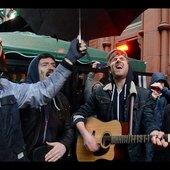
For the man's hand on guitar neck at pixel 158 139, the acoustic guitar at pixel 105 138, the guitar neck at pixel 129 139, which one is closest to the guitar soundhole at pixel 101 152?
the acoustic guitar at pixel 105 138

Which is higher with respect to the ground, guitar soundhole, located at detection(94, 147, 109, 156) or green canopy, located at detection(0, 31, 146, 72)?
green canopy, located at detection(0, 31, 146, 72)

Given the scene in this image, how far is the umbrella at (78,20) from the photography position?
3.46 metres

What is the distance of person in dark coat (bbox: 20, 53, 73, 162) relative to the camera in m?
3.38

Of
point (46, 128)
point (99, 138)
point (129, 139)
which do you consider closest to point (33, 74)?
point (46, 128)

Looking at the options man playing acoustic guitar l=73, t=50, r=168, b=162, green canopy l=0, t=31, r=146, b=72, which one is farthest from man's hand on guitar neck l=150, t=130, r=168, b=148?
green canopy l=0, t=31, r=146, b=72

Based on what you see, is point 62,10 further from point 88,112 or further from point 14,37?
point 14,37

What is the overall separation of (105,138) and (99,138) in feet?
0.21

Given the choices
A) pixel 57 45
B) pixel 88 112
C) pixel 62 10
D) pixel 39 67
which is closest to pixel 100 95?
pixel 88 112

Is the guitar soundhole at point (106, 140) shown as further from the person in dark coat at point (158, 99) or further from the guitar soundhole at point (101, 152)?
the person in dark coat at point (158, 99)

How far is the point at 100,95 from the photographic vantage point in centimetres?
378

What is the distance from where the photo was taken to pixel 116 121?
3570 millimetres

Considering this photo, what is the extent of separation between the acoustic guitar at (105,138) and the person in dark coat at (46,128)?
0.22 m

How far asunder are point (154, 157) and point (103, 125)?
0.63 metres

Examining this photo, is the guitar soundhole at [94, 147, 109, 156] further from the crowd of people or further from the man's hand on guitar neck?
the man's hand on guitar neck
